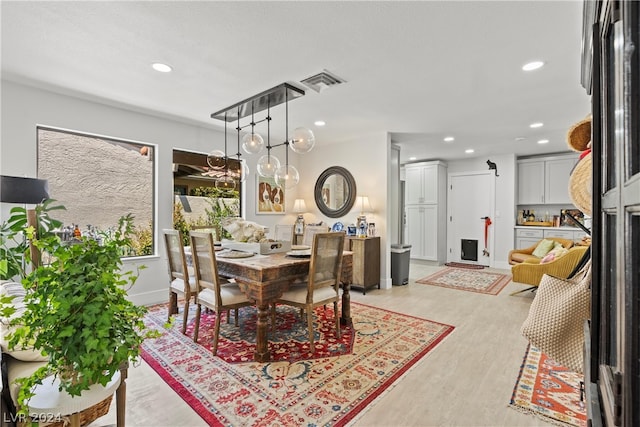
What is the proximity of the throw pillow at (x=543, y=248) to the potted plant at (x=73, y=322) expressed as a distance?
596 cm

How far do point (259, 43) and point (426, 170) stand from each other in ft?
19.3

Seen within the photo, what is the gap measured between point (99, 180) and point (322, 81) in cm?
295

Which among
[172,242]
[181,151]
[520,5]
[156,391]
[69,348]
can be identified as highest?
[520,5]

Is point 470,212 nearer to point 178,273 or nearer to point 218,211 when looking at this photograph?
point 218,211

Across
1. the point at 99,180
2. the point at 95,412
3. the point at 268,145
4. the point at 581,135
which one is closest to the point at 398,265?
the point at 268,145

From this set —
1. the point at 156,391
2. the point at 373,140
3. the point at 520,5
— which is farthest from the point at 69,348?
the point at 373,140

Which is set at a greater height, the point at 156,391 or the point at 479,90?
the point at 479,90

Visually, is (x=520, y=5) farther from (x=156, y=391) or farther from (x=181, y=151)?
(x=181, y=151)

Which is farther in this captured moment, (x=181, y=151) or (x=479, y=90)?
(x=181, y=151)

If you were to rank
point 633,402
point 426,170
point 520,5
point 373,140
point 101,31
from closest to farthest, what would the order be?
point 633,402 → point 520,5 → point 101,31 → point 373,140 → point 426,170

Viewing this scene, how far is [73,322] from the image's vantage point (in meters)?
1.21

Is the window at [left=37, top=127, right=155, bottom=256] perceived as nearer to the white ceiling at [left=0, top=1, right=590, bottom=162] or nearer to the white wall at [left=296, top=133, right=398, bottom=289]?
the white ceiling at [left=0, top=1, right=590, bottom=162]

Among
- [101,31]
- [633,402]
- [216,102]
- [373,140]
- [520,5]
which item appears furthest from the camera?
[373,140]

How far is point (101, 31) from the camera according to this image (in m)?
2.18
